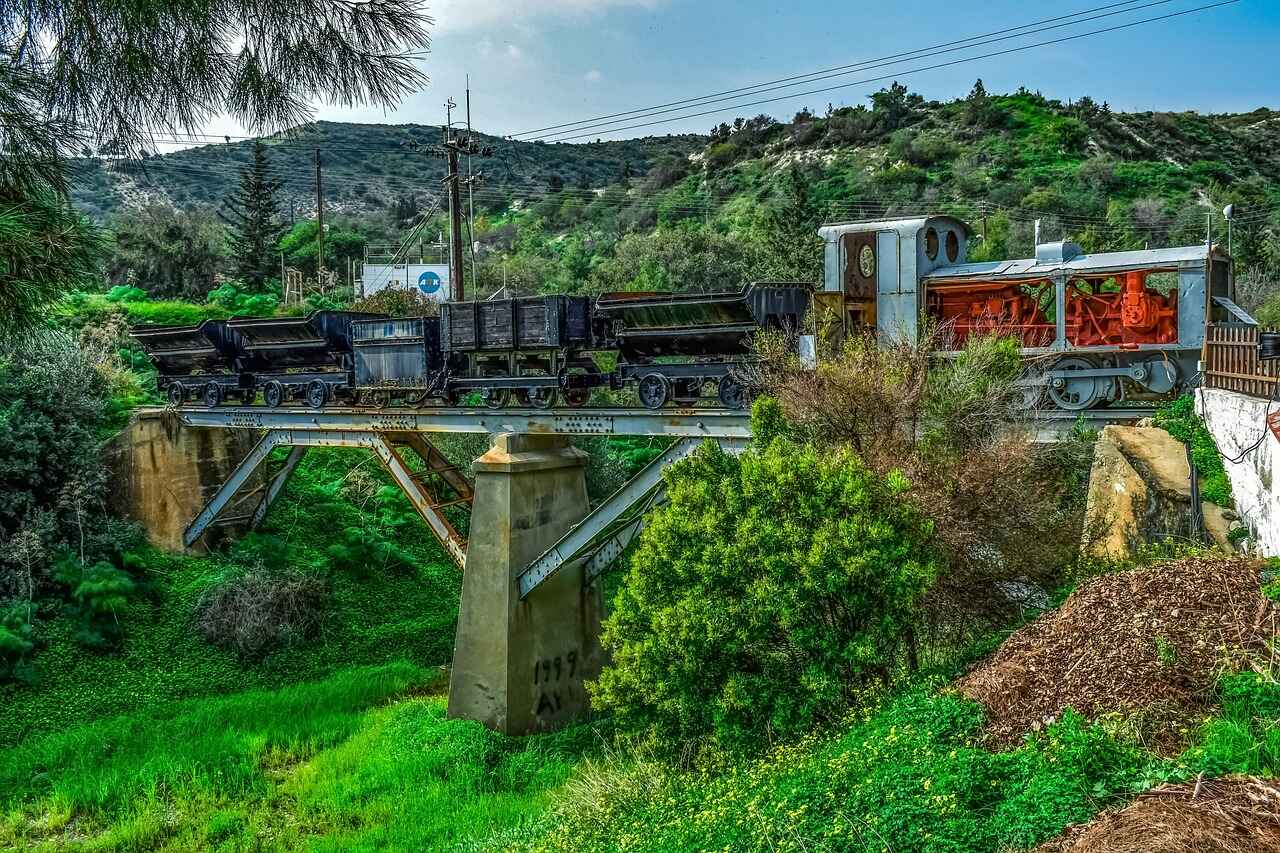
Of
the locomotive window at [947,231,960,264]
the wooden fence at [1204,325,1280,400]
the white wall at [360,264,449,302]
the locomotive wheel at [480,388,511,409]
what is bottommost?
the locomotive wheel at [480,388,511,409]

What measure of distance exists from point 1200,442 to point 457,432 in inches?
440

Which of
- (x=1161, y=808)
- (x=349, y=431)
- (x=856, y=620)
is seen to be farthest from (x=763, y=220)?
(x=1161, y=808)

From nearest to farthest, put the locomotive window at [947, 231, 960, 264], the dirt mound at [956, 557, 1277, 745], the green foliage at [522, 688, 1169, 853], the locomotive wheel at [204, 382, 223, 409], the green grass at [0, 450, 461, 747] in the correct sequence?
the green foliage at [522, 688, 1169, 853] < the dirt mound at [956, 557, 1277, 745] < the green grass at [0, 450, 461, 747] < the locomotive window at [947, 231, 960, 264] < the locomotive wheel at [204, 382, 223, 409]

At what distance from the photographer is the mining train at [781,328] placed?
15195mm

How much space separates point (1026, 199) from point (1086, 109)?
65.9ft

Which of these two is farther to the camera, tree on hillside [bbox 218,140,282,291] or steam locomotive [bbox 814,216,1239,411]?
tree on hillside [bbox 218,140,282,291]

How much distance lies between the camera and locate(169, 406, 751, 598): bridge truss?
14055mm

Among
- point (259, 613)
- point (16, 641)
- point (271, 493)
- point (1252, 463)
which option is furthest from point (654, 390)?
point (16, 641)

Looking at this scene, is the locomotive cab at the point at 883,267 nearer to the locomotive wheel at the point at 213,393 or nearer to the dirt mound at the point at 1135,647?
the dirt mound at the point at 1135,647

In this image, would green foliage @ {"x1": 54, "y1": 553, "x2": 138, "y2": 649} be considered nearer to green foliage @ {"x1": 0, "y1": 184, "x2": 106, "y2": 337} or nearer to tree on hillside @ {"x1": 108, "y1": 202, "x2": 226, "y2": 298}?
green foliage @ {"x1": 0, "y1": 184, "x2": 106, "y2": 337}

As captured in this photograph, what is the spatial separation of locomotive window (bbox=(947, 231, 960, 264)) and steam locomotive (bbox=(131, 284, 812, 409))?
4.36 metres

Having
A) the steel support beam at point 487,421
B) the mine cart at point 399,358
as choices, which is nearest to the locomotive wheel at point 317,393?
the steel support beam at point 487,421

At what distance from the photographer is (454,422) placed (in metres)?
16.9

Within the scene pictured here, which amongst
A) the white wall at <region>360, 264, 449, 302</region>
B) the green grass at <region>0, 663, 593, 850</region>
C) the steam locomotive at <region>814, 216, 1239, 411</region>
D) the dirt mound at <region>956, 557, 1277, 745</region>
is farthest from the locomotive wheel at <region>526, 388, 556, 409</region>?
the white wall at <region>360, 264, 449, 302</region>
